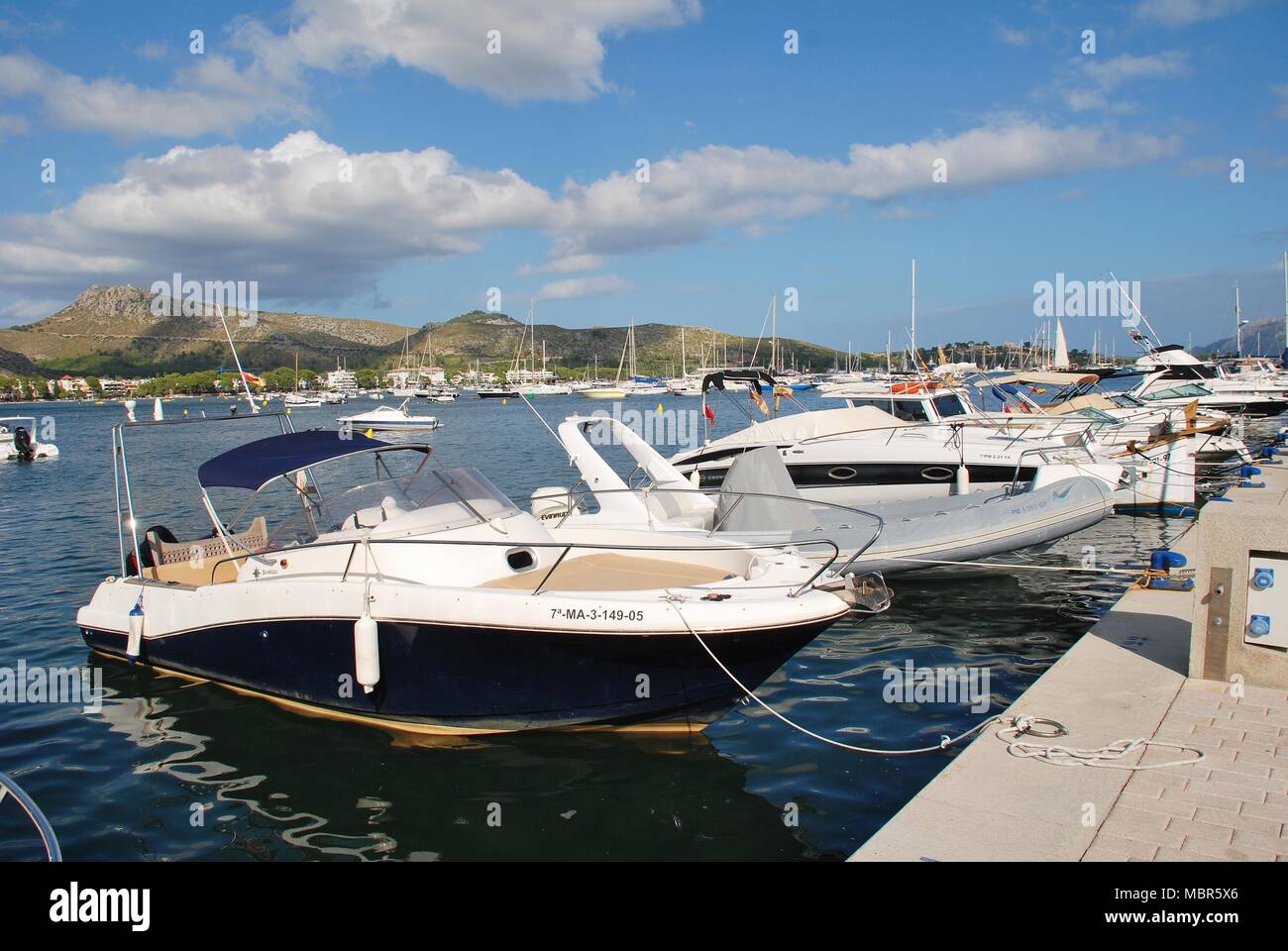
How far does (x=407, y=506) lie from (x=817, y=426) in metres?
11.8

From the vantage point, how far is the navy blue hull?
7.11 m

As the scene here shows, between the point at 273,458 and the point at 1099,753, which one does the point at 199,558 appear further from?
the point at 1099,753

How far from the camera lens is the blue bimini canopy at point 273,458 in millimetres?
8414

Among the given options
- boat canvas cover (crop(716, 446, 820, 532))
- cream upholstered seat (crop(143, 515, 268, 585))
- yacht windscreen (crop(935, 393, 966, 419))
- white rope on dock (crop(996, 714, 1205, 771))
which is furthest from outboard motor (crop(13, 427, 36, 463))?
white rope on dock (crop(996, 714, 1205, 771))

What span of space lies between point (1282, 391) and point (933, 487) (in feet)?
105

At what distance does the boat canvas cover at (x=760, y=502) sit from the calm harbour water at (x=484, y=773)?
63.2 inches

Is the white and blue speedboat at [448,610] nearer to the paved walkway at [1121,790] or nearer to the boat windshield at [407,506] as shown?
the boat windshield at [407,506]

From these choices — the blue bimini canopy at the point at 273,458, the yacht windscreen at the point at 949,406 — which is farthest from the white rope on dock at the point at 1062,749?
the yacht windscreen at the point at 949,406

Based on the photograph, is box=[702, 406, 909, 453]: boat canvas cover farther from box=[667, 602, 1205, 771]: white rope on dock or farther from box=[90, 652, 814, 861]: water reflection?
box=[667, 602, 1205, 771]: white rope on dock

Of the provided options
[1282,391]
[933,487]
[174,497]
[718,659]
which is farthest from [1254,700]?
[1282,391]

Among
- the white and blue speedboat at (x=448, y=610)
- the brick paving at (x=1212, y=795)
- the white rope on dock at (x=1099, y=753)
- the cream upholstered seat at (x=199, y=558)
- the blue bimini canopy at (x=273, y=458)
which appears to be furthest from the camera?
the cream upholstered seat at (x=199, y=558)
